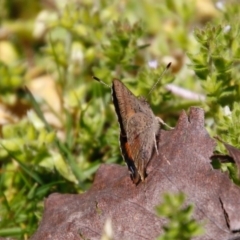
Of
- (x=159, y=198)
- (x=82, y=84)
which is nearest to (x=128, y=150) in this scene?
(x=159, y=198)

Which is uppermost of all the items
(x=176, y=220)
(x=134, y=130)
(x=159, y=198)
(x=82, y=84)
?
(x=176, y=220)

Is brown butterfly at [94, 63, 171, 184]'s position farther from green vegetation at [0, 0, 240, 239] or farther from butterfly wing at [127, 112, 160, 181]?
green vegetation at [0, 0, 240, 239]

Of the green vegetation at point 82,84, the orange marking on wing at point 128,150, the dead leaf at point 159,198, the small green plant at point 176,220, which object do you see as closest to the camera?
the small green plant at point 176,220

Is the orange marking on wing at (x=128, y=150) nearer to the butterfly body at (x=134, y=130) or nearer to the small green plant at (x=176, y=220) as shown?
the butterfly body at (x=134, y=130)

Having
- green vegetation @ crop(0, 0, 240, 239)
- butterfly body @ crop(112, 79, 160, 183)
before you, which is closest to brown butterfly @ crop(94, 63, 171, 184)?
butterfly body @ crop(112, 79, 160, 183)

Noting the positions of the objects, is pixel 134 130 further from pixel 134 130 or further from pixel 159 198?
pixel 159 198

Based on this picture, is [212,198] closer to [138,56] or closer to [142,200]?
[142,200]

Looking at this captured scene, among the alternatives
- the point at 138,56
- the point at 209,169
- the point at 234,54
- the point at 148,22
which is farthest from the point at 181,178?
the point at 148,22

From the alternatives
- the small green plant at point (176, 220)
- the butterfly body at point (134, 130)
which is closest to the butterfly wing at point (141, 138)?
the butterfly body at point (134, 130)
